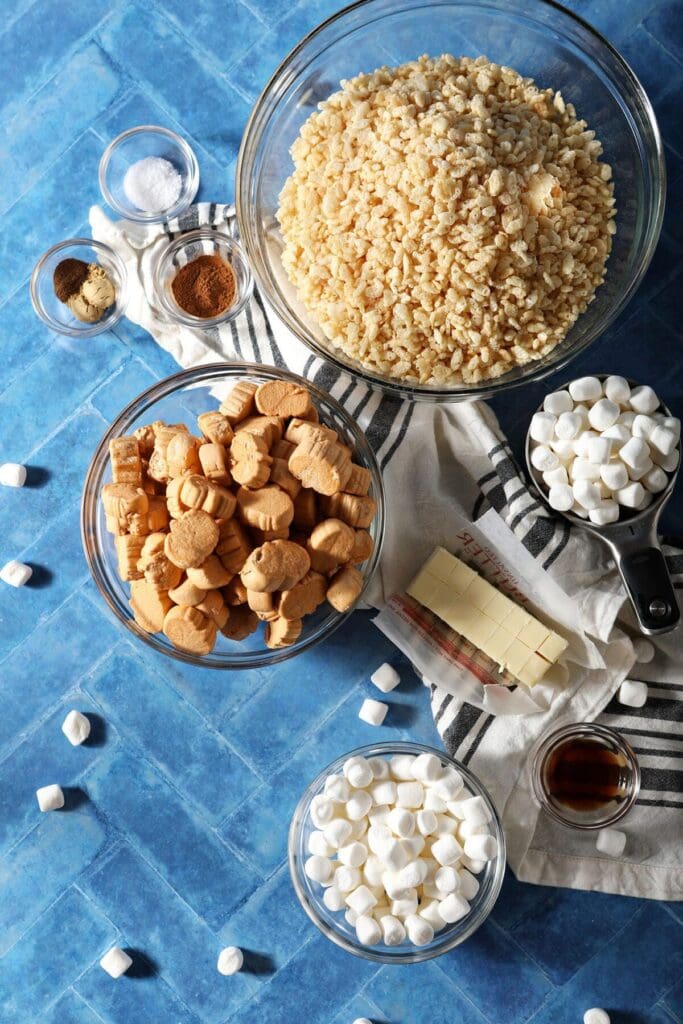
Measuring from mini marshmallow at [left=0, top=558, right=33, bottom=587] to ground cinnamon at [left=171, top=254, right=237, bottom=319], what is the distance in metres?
0.56

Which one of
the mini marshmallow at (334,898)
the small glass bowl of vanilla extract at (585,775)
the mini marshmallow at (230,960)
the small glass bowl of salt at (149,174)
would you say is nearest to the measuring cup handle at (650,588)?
the small glass bowl of vanilla extract at (585,775)

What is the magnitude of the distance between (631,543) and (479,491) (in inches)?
10.8

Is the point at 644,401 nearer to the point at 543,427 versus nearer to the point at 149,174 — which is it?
the point at 543,427

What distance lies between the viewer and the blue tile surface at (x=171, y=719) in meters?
1.67

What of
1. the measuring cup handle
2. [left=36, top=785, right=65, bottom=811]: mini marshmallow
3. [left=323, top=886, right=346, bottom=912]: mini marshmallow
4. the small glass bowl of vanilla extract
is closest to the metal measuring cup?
the measuring cup handle

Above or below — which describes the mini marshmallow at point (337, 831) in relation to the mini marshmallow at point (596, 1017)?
above

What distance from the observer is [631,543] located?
156 centimetres

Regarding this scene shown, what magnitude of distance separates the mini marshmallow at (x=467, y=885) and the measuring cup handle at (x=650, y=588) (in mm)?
502

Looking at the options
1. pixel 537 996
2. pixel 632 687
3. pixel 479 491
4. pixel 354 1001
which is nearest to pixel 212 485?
pixel 479 491

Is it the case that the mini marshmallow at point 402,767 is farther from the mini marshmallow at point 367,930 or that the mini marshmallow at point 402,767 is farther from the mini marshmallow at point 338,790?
the mini marshmallow at point 367,930

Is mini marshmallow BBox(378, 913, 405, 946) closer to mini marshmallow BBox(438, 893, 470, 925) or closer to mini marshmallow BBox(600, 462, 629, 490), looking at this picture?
mini marshmallow BBox(438, 893, 470, 925)

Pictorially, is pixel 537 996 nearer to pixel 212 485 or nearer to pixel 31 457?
pixel 212 485

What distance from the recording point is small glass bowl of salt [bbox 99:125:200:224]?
1.72 metres

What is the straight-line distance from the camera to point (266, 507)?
1308 mm
